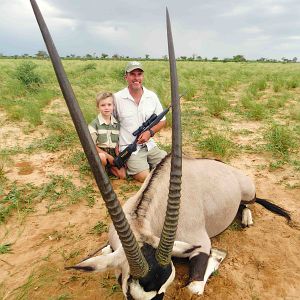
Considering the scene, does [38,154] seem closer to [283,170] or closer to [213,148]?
[213,148]

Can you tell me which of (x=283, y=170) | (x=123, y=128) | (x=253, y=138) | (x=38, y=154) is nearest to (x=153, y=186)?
(x=123, y=128)

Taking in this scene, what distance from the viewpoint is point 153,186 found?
3.75 metres

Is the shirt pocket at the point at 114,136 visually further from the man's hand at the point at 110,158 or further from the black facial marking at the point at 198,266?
the black facial marking at the point at 198,266

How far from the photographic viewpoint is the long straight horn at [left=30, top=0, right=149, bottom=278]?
1.90 meters

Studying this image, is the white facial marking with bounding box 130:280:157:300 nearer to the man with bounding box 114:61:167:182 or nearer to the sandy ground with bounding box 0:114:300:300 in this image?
the sandy ground with bounding box 0:114:300:300

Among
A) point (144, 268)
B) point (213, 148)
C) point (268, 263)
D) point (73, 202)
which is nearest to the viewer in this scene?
point (144, 268)

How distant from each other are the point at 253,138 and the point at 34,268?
19.5ft

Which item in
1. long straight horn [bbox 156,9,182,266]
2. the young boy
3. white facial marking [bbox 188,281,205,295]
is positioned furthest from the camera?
the young boy

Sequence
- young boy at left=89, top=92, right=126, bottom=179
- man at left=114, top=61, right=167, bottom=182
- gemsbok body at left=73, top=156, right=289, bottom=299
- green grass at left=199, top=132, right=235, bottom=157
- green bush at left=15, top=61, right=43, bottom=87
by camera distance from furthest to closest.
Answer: green bush at left=15, top=61, right=43, bottom=87, green grass at left=199, top=132, right=235, bottom=157, man at left=114, top=61, right=167, bottom=182, young boy at left=89, top=92, right=126, bottom=179, gemsbok body at left=73, top=156, right=289, bottom=299

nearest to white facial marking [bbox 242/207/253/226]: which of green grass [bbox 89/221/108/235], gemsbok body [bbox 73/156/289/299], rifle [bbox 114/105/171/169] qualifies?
gemsbok body [bbox 73/156/289/299]

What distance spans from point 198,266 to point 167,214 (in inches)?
40.7

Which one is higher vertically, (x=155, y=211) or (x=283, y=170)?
(x=155, y=211)

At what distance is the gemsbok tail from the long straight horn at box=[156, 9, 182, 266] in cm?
259

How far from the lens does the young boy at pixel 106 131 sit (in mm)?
5879
